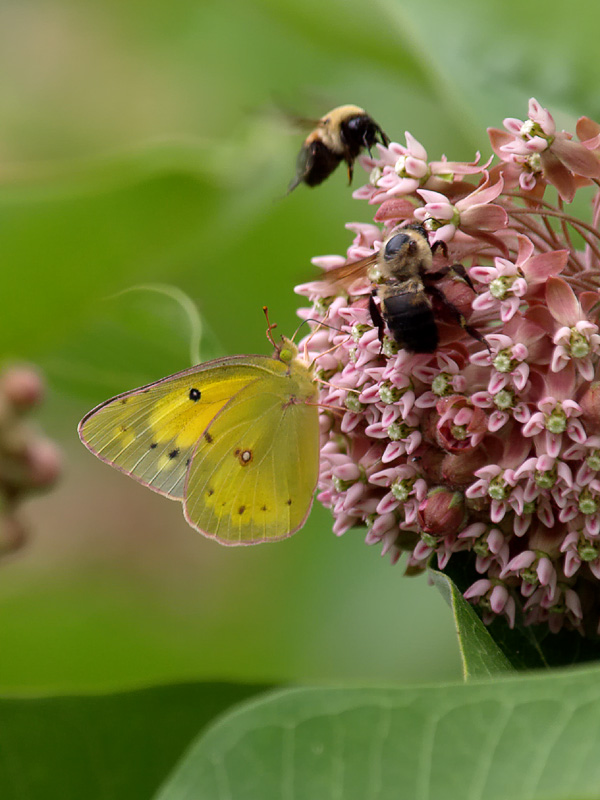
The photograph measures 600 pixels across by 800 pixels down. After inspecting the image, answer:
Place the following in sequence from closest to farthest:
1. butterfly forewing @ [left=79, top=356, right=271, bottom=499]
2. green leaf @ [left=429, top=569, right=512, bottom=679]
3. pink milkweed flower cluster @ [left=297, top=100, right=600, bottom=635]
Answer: green leaf @ [left=429, top=569, right=512, bottom=679], pink milkweed flower cluster @ [left=297, top=100, right=600, bottom=635], butterfly forewing @ [left=79, top=356, right=271, bottom=499]

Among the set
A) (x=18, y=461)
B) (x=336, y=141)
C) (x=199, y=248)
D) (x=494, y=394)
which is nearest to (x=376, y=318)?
(x=494, y=394)

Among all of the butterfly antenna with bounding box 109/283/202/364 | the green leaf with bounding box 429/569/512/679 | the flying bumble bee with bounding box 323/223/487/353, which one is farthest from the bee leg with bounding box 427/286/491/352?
the butterfly antenna with bounding box 109/283/202/364

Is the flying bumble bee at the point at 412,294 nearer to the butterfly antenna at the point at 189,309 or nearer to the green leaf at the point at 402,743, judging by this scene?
the butterfly antenna at the point at 189,309

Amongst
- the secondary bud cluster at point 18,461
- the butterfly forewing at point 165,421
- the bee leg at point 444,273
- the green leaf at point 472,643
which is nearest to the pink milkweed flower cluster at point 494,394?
the bee leg at point 444,273

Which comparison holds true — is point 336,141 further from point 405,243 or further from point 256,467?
point 256,467

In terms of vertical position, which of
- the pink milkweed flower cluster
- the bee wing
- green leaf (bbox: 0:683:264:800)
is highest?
the bee wing

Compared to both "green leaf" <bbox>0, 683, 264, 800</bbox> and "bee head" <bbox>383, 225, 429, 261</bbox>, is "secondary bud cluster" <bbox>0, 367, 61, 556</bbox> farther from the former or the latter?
"bee head" <bbox>383, 225, 429, 261</bbox>
